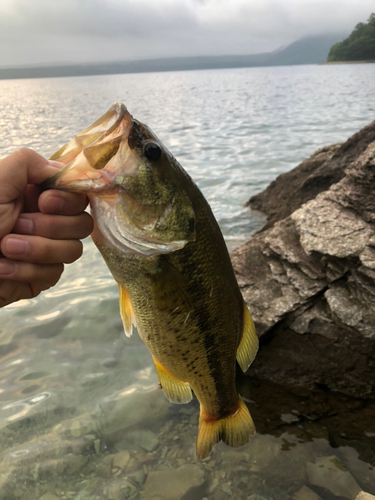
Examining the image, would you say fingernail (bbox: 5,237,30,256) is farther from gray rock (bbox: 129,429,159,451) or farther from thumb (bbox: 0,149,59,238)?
gray rock (bbox: 129,429,159,451)

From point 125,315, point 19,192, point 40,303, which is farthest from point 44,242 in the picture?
point 40,303

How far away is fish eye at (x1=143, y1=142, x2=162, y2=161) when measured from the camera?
1.71 meters

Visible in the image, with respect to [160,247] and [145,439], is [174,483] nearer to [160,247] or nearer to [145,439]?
[145,439]

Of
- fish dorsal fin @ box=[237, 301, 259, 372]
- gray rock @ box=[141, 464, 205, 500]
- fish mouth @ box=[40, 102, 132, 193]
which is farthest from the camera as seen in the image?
gray rock @ box=[141, 464, 205, 500]

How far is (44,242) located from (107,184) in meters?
0.42

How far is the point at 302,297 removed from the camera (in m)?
3.82

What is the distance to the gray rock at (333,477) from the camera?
112 inches

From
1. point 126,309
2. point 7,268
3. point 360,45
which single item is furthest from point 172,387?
point 360,45

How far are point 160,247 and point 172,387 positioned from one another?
1079 millimetres

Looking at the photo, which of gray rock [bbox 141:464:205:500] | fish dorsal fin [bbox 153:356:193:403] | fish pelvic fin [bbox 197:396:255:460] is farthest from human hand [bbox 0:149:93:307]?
gray rock [bbox 141:464:205:500]

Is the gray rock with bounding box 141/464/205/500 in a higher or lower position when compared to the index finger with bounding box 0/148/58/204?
lower

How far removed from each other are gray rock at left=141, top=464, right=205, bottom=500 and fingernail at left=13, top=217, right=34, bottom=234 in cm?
251

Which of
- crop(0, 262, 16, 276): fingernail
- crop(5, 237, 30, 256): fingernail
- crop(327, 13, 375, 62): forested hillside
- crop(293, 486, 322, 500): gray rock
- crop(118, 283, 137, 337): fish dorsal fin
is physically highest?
crop(327, 13, 375, 62): forested hillside

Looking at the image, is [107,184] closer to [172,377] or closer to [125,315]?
[125,315]
